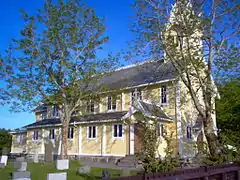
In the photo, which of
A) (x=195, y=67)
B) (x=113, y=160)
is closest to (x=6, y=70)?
(x=113, y=160)

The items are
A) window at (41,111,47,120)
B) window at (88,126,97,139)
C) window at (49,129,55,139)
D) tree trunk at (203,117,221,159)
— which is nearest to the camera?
tree trunk at (203,117,221,159)

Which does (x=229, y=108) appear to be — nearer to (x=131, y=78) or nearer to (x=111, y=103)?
(x=131, y=78)

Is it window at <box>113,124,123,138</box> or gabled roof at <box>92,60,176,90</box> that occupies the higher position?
gabled roof at <box>92,60,176,90</box>

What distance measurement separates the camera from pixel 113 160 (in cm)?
2461

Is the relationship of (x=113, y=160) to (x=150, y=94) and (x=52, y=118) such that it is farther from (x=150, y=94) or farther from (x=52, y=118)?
(x=52, y=118)

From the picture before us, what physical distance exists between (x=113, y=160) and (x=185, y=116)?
7785mm

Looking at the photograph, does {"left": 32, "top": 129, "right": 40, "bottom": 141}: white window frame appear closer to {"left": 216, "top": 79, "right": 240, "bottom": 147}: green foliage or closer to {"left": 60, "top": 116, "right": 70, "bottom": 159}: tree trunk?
{"left": 60, "top": 116, "right": 70, "bottom": 159}: tree trunk

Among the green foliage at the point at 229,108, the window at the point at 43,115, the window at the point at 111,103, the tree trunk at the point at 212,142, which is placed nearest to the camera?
the tree trunk at the point at 212,142

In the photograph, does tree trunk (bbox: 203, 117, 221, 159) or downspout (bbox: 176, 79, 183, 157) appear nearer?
tree trunk (bbox: 203, 117, 221, 159)

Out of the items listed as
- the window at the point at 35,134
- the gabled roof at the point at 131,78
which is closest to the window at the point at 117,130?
the gabled roof at the point at 131,78

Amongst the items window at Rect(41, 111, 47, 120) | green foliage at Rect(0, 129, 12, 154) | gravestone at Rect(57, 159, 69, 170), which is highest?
window at Rect(41, 111, 47, 120)

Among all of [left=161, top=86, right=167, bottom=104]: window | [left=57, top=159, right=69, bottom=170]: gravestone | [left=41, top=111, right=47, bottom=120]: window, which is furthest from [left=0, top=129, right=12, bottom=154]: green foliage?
[left=161, top=86, right=167, bottom=104]: window

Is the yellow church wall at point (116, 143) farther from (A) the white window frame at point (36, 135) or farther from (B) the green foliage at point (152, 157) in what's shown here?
(B) the green foliage at point (152, 157)

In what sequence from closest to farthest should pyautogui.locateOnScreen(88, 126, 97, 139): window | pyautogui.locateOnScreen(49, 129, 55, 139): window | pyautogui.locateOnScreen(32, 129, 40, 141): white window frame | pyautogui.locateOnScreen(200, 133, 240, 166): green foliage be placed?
pyautogui.locateOnScreen(200, 133, 240, 166): green foliage
pyautogui.locateOnScreen(88, 126, 97, 139): window
pyautogui.locateOnScreen(49, 129, 55, 139): window
pyautogui.locateOnScreen(32, 129, 40, 141): white window frame
